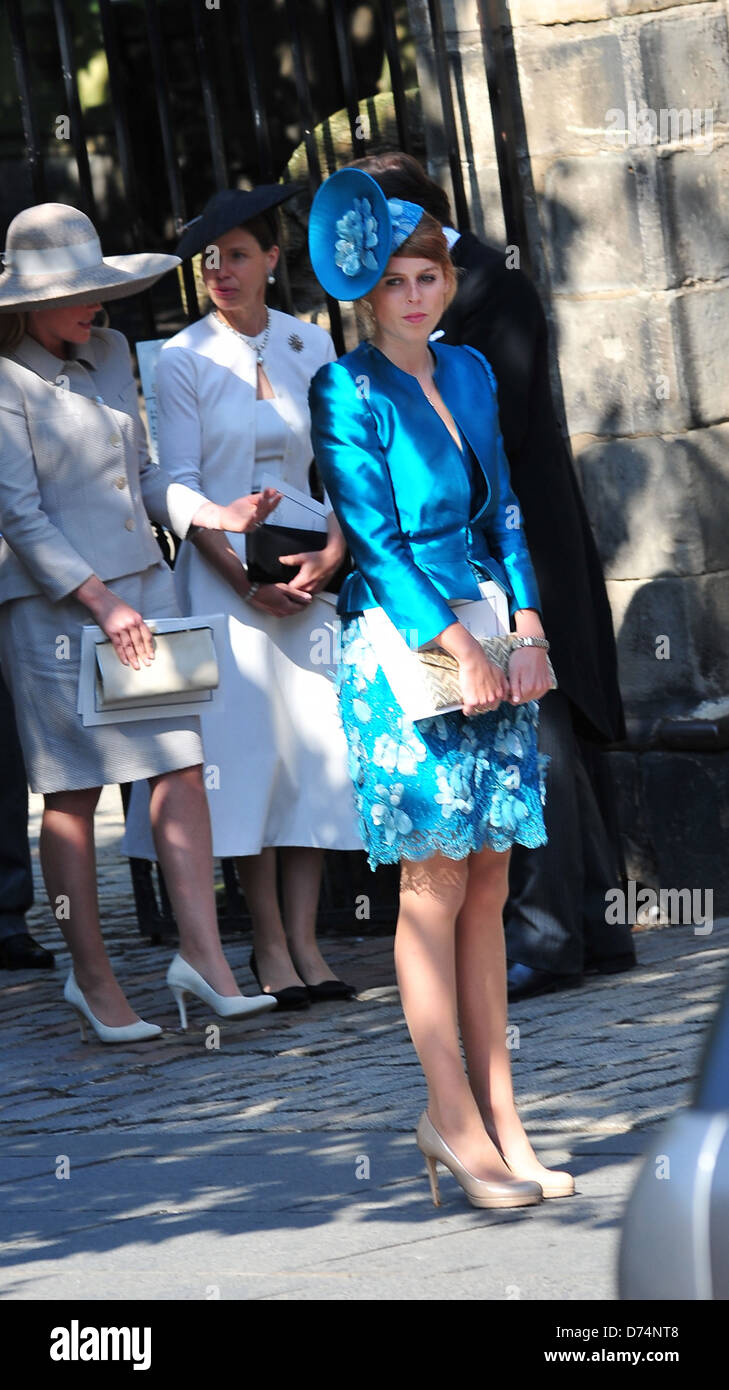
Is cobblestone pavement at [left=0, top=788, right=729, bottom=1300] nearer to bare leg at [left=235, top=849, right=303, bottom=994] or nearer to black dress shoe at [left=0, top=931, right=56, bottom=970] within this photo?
bare leg at [left=235, top=849, right=303, bottom=994]

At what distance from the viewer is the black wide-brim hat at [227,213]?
6414 mm

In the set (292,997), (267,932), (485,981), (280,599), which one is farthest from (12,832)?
(485,981)

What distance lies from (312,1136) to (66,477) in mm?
2083

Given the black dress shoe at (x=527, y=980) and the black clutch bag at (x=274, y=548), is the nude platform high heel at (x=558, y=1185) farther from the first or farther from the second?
the black clutch bag at (x=274, y=548)

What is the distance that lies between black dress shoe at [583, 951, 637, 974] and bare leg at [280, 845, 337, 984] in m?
0.78

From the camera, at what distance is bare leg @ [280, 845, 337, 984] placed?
6.58 m

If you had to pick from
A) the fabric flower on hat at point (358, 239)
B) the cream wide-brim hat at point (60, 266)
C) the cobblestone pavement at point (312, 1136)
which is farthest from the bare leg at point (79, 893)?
the fabric flower on hat at point (358, 239)

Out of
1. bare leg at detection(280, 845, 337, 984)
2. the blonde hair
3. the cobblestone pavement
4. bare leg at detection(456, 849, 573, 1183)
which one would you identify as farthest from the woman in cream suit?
bare leg at detection(456, 849, 573, 1183)

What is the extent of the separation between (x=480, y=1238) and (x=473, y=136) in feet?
15.3

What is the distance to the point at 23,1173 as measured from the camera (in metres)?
4.93

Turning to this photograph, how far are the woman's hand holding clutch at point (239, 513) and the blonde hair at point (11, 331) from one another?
70 centimetres

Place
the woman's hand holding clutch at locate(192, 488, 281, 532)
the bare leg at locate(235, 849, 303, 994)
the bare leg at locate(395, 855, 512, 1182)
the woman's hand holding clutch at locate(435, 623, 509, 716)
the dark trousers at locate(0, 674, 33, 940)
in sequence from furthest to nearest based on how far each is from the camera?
the dark trousers at locate(0, 674, 33, 940) < the bare leg at locate(235, 849, 303, 994) < the woman's hand holding clutch at locate(192, 488, 281, 532) < the bare leg at locate(395, 855, 512, 1182) < the woman's hand holding clutch at locate(435, 623, 509, 716)

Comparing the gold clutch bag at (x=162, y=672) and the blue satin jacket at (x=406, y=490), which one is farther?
the gold clutch bag at (x=162, y=672)
